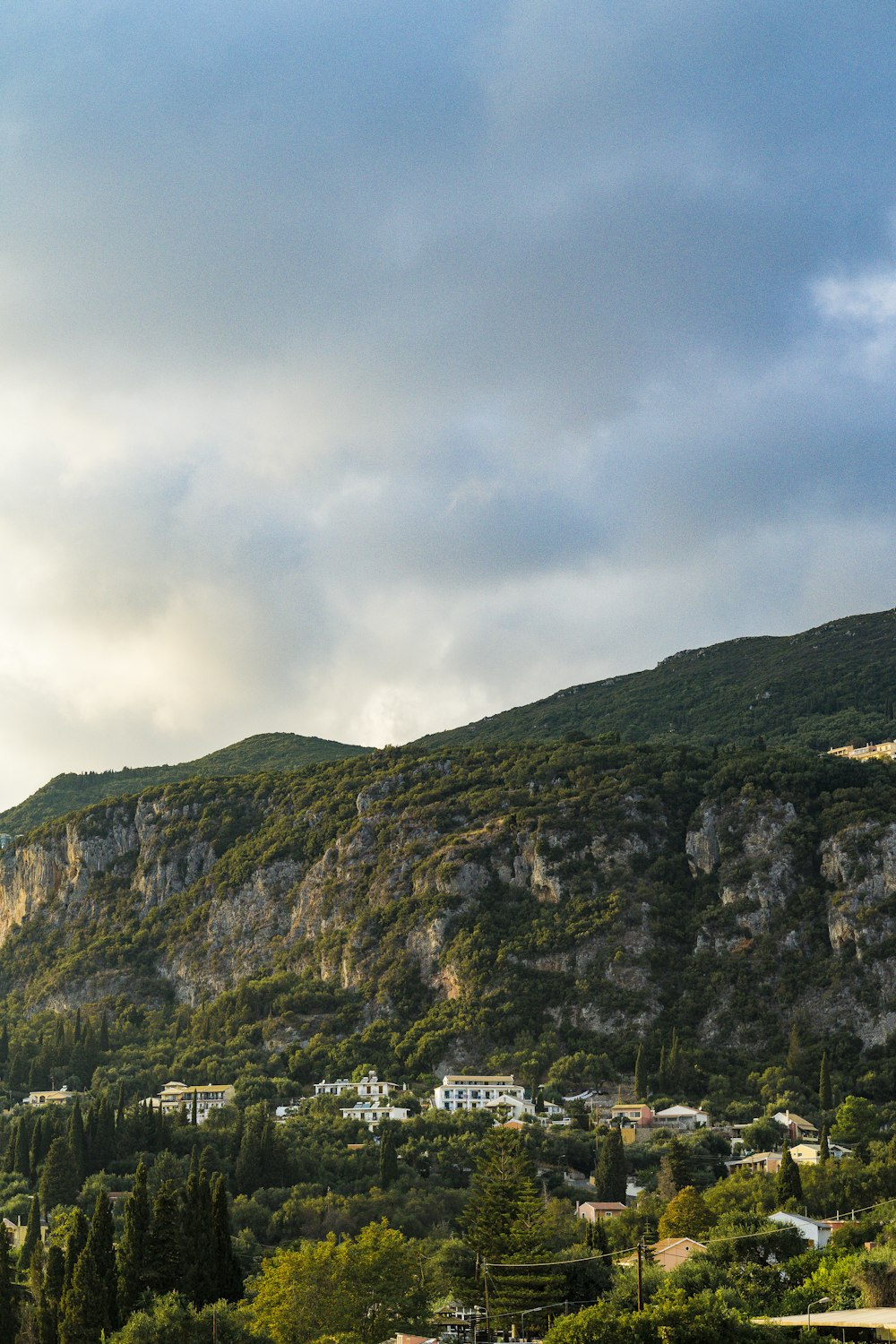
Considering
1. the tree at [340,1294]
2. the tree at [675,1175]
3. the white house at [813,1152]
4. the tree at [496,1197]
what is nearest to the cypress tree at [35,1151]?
the tree at [496,1197]

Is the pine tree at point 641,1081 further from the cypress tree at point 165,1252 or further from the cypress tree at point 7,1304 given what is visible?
the cypress tree at point 7,1304

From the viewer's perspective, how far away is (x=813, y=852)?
165 metres

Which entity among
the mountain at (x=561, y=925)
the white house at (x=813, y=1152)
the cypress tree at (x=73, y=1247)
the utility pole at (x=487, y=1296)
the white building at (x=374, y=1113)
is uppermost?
the mountain at (x=561, y=925)

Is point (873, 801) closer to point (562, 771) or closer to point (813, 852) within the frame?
point (813, 852)

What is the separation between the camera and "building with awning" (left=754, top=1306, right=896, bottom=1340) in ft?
205

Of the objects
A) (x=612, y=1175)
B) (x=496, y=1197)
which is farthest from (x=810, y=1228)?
(x=612, y=1175)

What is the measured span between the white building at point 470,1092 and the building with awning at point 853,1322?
66835mm

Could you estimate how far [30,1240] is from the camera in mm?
90250

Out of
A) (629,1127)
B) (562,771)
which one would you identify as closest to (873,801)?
(562,771)

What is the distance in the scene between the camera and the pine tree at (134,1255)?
230 ft

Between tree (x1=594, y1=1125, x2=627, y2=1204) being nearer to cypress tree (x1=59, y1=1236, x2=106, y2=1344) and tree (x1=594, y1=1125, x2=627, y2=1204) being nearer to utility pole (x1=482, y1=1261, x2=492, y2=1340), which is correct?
utility pole (x1=482, y1=1261, x2=492, y2=1340)

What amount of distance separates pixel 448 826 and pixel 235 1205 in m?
86.2

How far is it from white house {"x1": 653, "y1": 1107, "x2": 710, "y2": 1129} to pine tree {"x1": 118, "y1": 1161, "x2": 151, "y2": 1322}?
2489 inches

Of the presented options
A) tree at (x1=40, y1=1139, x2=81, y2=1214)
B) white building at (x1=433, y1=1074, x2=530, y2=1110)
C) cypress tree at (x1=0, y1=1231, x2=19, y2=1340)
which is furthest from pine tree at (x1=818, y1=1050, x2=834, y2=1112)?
cypress tree at (x1=0, y1=1231, x2=19, y2=1340)
